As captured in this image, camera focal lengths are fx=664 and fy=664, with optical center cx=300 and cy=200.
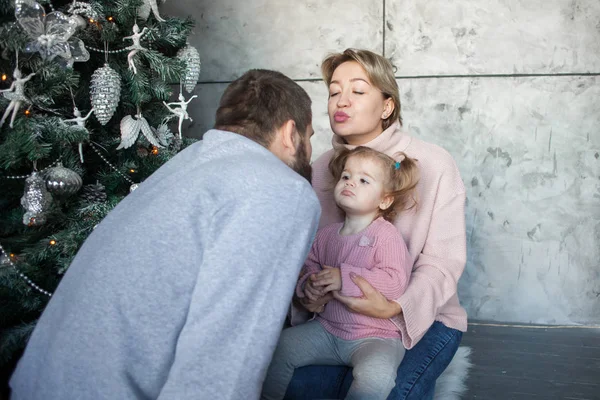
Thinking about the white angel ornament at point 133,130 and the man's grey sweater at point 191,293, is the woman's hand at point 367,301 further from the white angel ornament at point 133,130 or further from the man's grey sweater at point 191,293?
the white angel ornament at point 133,130

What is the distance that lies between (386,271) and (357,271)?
11 centimetres

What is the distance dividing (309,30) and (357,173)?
2.07m

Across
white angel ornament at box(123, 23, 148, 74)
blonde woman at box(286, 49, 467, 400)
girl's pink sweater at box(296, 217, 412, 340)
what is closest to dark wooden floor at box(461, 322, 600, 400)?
blonde woman at box(286, 49, 467, 400)

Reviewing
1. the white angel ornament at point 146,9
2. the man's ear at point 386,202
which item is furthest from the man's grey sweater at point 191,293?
the white angel ornament at point 146,9

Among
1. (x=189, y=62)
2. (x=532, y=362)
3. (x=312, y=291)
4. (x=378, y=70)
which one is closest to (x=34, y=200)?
(x=189, y=62)

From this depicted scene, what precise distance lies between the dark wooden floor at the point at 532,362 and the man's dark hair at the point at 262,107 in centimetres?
197

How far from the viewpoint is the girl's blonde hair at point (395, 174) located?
2.38 meters

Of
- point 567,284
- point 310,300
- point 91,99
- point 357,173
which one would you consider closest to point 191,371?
point 310,300

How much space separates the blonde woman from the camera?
2.24 m

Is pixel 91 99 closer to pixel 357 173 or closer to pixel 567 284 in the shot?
pixel 357 173

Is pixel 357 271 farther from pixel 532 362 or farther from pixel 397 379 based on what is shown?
pixel 532 362

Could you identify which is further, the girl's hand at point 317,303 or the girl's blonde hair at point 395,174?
the girl's blonde hair at point 395,174

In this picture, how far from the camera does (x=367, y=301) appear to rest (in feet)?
7.09

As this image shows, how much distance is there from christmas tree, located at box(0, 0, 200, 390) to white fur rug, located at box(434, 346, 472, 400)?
1687mm
